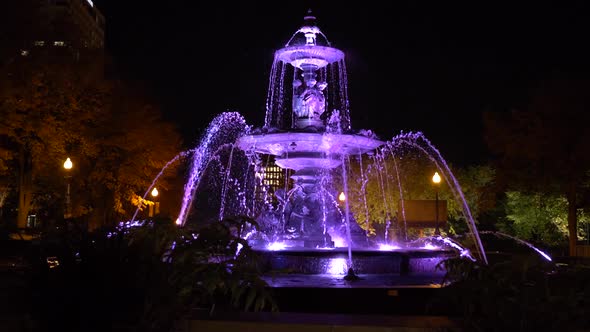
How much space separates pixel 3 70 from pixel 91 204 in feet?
37.4

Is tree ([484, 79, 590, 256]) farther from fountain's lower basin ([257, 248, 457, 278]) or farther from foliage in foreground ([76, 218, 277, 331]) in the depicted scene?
foliage in foreground ([76, 218, 277, 331])

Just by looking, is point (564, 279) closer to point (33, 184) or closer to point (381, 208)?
point (33, 184)

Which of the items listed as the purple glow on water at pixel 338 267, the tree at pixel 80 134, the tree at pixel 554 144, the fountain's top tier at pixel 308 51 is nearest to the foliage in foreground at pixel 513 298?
the purple glow on water at pixel 338 267

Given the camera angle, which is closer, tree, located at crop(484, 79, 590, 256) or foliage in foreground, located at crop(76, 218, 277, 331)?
foliage in foreground, located at crop(76, 218, 277, 331)

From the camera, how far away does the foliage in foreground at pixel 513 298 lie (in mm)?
6602

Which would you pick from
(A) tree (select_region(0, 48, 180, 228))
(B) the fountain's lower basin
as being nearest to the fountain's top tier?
(B) the fountain's lower basin

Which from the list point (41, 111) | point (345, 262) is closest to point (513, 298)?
point (345, 262)

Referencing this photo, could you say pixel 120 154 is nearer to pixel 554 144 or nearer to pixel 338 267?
pixel 554 144

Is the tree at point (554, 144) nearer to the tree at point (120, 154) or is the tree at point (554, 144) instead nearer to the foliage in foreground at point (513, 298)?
the tree at point (120, 154)

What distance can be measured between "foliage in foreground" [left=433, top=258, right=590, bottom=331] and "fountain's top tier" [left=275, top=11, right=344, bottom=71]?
567 inches

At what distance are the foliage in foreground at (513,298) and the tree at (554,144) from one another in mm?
31288

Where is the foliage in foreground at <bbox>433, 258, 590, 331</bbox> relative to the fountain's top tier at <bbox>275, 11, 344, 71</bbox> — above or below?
below

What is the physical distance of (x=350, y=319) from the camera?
7.86 m

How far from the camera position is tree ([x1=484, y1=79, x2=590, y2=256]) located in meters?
37.6
